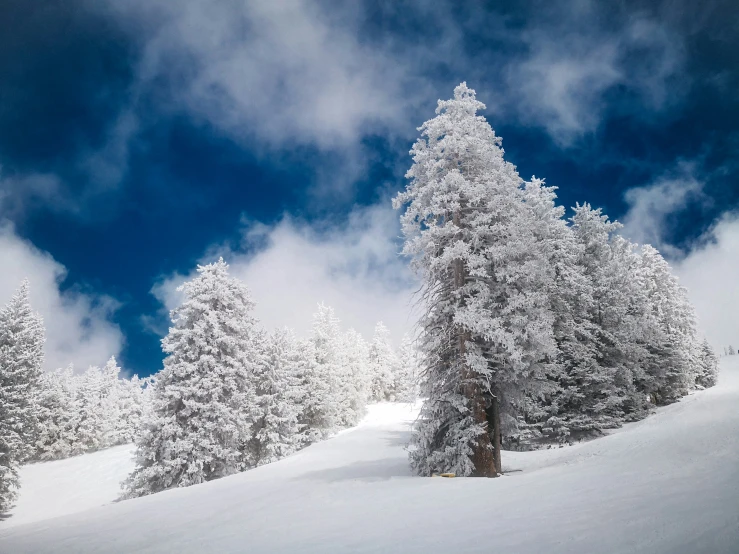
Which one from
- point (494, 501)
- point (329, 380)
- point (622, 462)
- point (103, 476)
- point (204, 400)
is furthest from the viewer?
point (329, 380)

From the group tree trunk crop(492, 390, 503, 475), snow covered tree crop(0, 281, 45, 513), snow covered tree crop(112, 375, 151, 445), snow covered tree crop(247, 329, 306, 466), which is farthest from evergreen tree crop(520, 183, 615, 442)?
snow covered tree crop(112, 375, 151, 445)

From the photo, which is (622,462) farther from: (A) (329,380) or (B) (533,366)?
(A) (329,380)

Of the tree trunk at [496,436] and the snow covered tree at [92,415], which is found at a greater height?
the snow covered tree at [92,415]

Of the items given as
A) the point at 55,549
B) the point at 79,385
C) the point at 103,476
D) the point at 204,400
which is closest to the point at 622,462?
the point at 55,549

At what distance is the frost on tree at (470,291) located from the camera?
13.8 m

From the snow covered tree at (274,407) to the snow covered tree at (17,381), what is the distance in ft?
48.7

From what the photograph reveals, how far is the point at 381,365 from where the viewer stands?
82.4 meters

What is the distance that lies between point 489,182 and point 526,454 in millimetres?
13231

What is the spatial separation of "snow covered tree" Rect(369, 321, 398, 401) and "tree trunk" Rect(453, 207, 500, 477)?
2610 inches

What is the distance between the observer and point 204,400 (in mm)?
23938

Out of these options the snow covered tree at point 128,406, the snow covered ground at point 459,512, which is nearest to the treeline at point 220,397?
the snow covered ground at point 459,512

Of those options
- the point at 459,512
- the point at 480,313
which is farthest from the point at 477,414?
the point at 459,512

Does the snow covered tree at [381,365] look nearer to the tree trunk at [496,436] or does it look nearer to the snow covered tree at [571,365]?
the snow covered tree at [571,365]

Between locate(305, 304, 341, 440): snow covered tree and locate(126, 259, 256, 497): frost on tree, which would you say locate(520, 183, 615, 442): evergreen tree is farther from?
locate(305, 304, 341, 440): snow covered tree
